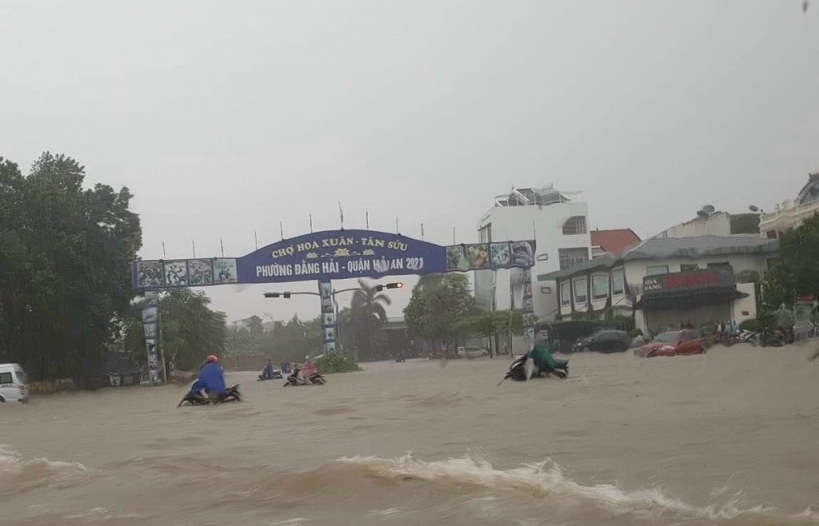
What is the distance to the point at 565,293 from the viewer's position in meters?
50.0

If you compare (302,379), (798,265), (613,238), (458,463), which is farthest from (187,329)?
(458,463)

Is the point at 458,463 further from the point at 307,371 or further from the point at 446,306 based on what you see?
the point at 446,306

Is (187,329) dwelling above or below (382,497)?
above

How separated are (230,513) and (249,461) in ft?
8.74

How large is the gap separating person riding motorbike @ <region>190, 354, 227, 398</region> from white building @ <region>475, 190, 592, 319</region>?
117 feet

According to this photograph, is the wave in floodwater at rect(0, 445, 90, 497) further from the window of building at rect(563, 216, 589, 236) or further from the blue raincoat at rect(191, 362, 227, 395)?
the window of building at rect(563, 216, 589, 236)

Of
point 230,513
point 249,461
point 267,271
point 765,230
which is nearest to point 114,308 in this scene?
point 267,271

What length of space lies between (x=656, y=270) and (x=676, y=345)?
556 inches

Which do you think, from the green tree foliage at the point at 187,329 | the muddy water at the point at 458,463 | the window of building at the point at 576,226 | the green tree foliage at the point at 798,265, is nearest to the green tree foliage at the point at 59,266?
the green tree foliage at the point at 187,329

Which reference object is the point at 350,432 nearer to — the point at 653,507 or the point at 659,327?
the point at 653,507

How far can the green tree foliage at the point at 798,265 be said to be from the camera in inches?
1030

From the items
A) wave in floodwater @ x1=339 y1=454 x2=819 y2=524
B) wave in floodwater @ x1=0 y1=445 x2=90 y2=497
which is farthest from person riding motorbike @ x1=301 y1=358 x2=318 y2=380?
wave in floodwater @ x1=339 y1=454 x2=819 y2=524

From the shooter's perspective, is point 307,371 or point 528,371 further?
point 307,371

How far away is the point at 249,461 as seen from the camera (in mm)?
9688
